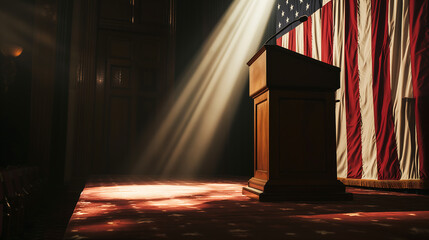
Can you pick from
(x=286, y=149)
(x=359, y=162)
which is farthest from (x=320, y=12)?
(x=286, y=149)

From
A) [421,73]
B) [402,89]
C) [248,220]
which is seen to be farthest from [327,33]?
[248,220]

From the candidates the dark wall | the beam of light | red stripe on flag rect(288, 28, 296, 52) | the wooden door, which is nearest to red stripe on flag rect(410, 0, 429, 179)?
red stripe on flag rect(288, 28, 296, 52)

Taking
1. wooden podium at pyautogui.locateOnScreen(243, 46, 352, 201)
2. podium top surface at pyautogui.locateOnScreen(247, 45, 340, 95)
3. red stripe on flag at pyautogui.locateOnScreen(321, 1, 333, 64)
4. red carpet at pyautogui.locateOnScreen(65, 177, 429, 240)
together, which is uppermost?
red stripe on flag at pyautogui.locateOnScreen(321, 1, 333, 64)

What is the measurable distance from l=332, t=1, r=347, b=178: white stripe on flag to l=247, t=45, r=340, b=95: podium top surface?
2.12m

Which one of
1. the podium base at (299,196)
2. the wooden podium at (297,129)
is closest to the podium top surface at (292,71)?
the wooden podium at (297,129)

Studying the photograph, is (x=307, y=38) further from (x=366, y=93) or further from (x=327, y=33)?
(x=366, y=93)

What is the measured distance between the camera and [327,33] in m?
4.50

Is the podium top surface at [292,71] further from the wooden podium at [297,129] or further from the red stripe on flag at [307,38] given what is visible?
the red stripe on flag at [307,38]

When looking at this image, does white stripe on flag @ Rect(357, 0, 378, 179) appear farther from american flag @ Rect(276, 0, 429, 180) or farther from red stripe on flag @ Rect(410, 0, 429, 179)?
red stripe on flag @ Rect(410, 0, 429, 179)

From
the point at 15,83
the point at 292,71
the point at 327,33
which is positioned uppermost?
the point at 327,33

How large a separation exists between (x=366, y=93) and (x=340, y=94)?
0.45 meters

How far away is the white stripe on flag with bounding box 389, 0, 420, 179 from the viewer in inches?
126

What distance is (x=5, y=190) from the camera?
2586 mm

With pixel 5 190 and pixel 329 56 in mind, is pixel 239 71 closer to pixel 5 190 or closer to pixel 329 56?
pixel 329 56
